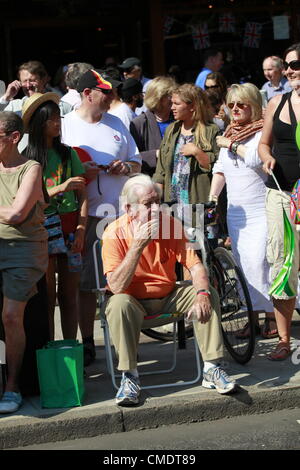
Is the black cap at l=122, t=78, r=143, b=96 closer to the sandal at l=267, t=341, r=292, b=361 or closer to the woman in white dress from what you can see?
the woman in white dress

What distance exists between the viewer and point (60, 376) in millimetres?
5609

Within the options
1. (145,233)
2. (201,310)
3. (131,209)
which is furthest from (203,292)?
(131,209)

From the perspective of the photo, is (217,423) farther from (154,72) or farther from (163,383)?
(154,72)

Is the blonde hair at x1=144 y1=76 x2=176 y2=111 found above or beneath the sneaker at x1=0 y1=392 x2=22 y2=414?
above

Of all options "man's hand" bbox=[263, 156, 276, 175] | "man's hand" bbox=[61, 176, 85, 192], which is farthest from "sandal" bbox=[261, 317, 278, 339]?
"man's hand" bbox=[61, 176, 85, 192]

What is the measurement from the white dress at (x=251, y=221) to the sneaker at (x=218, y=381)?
4.32 feet

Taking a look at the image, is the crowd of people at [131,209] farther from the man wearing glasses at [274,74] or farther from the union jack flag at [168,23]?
the union jack flag at [168,23]

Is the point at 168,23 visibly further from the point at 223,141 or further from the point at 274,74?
the point at 223,141

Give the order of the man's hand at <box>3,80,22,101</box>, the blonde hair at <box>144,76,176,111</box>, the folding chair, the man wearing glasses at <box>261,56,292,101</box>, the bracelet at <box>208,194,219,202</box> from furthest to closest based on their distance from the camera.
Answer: the man wearing glasses at <box>261,56,292,101</box> < the blonde hair at <box>144,76,176,111</box> < the man's hand at <box>3,80,22,101</box> < the bracelet at <box>208,194,219,202</box> < the folding chair

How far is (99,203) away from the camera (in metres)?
6.82

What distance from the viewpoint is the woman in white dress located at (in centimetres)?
693

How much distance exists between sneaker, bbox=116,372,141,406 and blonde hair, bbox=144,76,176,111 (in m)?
3.27

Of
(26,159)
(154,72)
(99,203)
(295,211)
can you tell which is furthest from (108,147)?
(154,72)

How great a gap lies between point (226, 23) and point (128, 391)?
9395 mm
